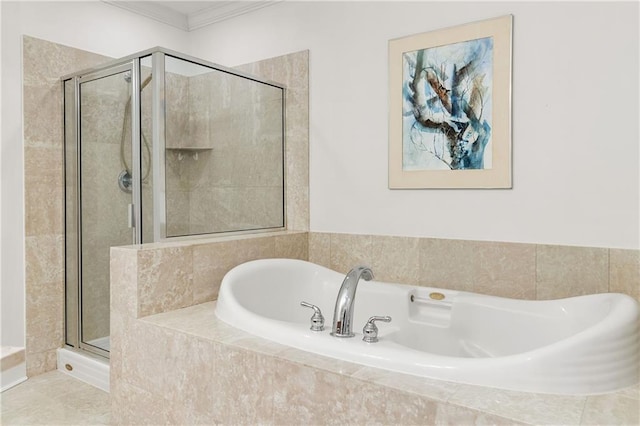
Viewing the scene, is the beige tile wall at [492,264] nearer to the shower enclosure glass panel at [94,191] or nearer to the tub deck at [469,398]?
the tub deck at [469,398]

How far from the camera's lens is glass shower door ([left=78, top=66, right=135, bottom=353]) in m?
2.41

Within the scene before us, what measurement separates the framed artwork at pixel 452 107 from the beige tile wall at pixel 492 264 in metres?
0.32

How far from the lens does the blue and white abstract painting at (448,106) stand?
2.28 metres

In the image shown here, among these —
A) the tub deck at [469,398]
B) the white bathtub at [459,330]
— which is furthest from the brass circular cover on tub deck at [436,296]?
the tub deck at [469,398]

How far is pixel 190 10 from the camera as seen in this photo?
333 centimetres

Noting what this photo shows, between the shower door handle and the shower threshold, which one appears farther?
the shower threshold

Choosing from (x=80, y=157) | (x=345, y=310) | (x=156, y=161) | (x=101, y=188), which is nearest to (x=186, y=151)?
(x=156, y=161)

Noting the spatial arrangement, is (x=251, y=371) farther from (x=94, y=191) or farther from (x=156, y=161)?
(x=94, y=191)

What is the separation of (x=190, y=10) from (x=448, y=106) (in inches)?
80.8

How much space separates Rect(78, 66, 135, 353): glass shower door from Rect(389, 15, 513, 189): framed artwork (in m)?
1.41

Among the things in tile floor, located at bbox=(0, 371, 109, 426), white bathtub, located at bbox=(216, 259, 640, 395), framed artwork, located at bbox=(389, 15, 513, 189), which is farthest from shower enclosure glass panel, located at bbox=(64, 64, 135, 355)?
framed artwork, located at bbox=(389, 15, 513, 189)

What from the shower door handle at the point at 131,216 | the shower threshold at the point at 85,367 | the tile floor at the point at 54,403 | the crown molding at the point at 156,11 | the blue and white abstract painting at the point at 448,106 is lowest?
the tile floor at the point at 54,403

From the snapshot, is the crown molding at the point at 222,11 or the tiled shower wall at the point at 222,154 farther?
the crown molding at the point at 222,11

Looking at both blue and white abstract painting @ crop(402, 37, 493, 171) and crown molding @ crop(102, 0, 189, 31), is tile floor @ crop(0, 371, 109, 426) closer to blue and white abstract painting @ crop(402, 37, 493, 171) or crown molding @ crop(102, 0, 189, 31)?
blue and white abstract painting @ crop(402, 37, 493, 171)
